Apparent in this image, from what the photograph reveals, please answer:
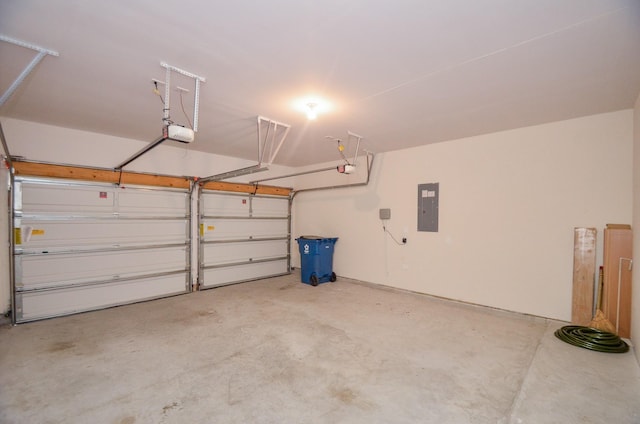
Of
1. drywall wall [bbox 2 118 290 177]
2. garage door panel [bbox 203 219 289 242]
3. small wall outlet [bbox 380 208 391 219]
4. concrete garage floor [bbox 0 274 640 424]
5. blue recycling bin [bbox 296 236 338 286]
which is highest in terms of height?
drywall wall [bbox 2 118 290 177]

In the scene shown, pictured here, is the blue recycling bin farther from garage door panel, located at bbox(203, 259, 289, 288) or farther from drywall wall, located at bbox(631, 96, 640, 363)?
drywall wall, located at bbox(631, 96, 640, 363)

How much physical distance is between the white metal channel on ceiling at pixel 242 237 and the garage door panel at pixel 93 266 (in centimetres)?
55

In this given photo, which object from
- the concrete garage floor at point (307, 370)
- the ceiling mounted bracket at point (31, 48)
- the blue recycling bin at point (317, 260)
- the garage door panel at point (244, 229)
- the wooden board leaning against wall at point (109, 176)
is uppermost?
the ceiling mounted bracket at point (31, 48)

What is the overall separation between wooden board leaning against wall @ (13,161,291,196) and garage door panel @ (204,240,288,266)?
1106 millimetres

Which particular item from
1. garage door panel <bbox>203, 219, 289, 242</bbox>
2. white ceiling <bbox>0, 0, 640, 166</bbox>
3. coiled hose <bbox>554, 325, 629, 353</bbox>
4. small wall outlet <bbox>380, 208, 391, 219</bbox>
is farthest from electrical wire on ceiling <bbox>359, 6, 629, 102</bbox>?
A: garage door panel <bbox>203, 219, 289, 242</bbox>

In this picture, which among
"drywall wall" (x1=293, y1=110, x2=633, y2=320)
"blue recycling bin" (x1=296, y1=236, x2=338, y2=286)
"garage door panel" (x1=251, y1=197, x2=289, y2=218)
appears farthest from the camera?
"garage door panel" (x1=251, y1=197, x2=289, y2=218)

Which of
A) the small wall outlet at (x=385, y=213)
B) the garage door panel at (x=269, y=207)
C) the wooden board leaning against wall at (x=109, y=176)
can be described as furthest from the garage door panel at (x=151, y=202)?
the small wall outlet at (x=385, y=213)

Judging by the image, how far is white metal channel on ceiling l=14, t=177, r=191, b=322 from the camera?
3.68 meters

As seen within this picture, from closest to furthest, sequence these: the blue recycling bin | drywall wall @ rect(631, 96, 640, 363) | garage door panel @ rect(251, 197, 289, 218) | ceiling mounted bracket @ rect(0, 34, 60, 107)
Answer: ceiling mounted bracket @ rect(0, 34, 60, 107), drywall wall @ rect(631, 96, 640, 363), the blue recycling bin, garage door panel @ rect(251, 197, 289, 218)

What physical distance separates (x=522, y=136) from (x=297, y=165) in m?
4.34

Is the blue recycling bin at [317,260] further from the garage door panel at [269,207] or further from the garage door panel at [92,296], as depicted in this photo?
the garage door panel at [92,296]

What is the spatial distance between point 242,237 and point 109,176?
2444 millimetres

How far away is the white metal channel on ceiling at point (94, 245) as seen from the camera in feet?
12.1

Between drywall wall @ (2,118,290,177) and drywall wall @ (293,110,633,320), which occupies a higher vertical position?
drywall wall @ (2,118,290,177)
